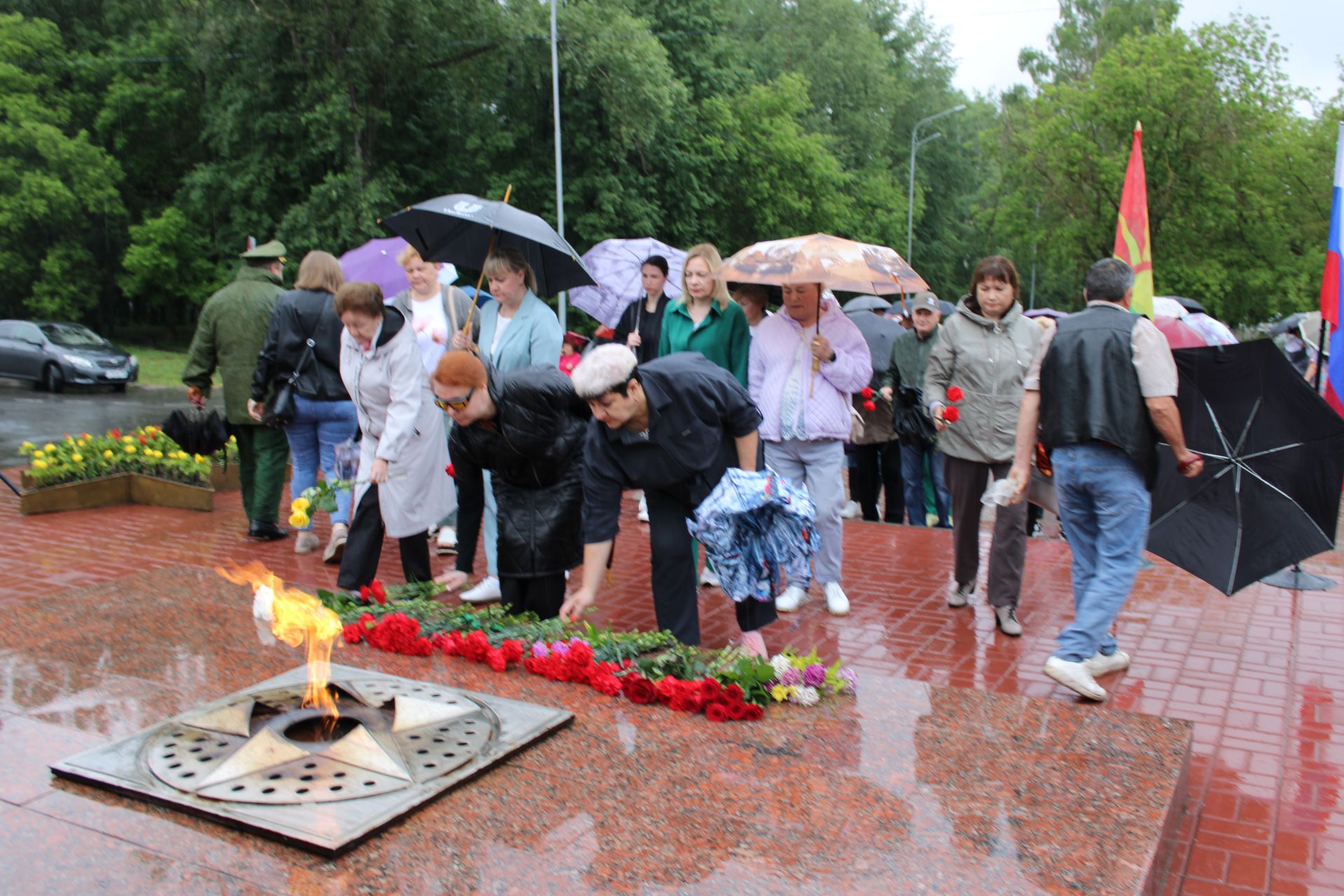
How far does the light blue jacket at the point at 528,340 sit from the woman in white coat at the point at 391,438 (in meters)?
0.42

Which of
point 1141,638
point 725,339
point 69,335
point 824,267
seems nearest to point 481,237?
point 725,339

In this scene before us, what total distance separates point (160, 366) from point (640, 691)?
2863cm

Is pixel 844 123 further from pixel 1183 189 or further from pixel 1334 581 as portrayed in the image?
pixel 1334 581

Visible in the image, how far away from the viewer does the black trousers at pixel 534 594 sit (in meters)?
4.98

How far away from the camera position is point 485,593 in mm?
5945

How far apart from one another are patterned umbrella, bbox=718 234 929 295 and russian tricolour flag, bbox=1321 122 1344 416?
2.94m

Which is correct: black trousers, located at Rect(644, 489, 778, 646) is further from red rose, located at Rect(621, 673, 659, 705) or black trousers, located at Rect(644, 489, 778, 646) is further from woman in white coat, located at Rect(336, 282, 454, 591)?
woman in white coat, located at Rect(336, 282, 454, 591)

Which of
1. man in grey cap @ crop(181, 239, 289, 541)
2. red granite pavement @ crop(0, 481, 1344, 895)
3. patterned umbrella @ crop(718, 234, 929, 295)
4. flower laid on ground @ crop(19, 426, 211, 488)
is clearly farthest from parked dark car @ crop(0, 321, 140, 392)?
patterned umbrella @ crop(718, 234, 929, 295)

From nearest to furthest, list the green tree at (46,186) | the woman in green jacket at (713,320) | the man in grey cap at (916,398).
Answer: the woman in green jacket at (713,320) < the man in grey cap at (916,398) < the green tree at (46,186)

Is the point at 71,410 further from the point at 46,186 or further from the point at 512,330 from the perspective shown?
the point at 512,330

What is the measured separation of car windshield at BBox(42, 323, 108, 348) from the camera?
23062mm

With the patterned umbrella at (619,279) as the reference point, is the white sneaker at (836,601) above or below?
below

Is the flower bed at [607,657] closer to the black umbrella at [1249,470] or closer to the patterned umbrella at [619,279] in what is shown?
the black umbrella at [1249,470]

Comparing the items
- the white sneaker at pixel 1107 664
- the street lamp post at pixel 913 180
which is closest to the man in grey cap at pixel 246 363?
the white sneaker at pixel 1107 664
